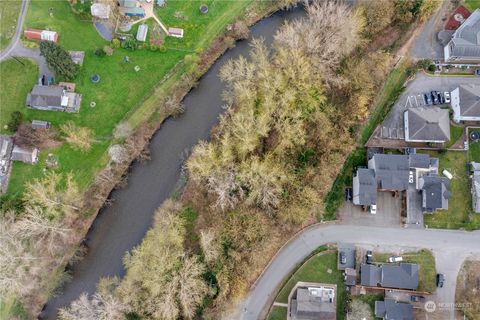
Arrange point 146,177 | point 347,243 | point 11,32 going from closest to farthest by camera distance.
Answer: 1. point 347,243
2. point 146,177
3. point 11,32

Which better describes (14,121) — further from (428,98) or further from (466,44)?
(466,44)

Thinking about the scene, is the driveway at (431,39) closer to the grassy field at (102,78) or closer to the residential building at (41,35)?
the grassy field at (102,78)

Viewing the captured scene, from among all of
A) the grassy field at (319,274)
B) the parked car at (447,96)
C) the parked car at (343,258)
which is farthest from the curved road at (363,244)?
the parked car at (447,96)

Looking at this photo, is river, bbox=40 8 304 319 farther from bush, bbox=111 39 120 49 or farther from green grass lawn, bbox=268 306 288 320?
green grass lawn, bbox=268 306 288 320

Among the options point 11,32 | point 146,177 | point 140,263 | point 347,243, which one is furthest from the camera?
point 11,32

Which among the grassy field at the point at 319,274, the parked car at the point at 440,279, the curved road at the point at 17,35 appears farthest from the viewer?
the curved road at the point at 17,35

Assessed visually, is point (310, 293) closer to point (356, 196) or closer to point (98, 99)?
point (356, 196)

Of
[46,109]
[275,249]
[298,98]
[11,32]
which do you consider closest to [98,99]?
[46,109]
